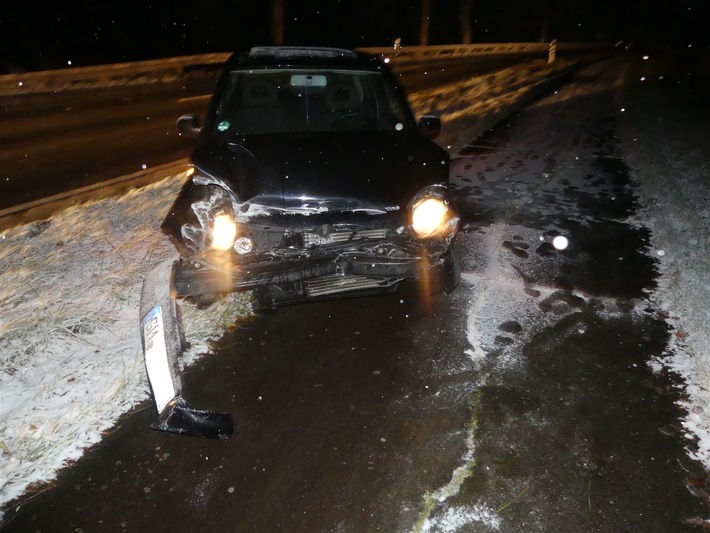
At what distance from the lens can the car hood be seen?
11.9 feet

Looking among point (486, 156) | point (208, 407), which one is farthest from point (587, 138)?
point (208, 407)

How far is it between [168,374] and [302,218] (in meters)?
1.32

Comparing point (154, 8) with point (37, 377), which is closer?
point (37, 377)

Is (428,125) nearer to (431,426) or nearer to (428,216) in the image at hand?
(428,216)

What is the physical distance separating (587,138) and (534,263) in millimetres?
6511

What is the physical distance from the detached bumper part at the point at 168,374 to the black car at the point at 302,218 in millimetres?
14

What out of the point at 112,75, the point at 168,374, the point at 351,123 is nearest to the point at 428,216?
the point at 351,123

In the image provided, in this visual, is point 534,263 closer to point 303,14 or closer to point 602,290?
point 602,290

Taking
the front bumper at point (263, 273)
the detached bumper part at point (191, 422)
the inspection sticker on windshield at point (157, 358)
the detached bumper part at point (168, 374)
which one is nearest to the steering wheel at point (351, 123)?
the front bumper at point (263, 273)

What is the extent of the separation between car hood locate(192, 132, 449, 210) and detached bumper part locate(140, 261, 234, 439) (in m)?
0.87

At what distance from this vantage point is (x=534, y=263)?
5.39 m

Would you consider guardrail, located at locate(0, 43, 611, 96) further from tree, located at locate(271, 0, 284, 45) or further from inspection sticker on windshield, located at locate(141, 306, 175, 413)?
inspection sticker on windshield, located at locate(141, 306, 175, 413)

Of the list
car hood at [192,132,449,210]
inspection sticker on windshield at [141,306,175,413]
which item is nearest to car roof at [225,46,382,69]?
car hood at [192,132,449,210]

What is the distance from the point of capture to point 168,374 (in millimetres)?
3139
